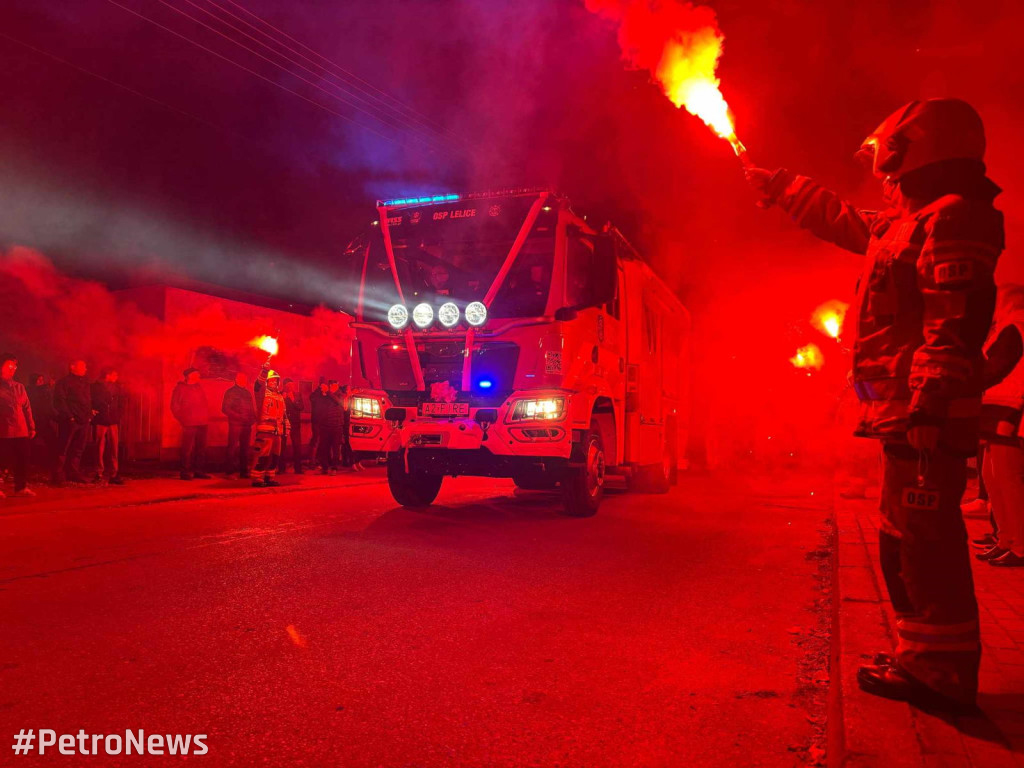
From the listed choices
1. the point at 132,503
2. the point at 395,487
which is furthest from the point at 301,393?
the point at 395,487

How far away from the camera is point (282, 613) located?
14.8 feet

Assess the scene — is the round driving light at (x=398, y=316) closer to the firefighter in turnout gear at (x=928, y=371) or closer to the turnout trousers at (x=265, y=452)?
the turnout trousers at (x=265, y=452)

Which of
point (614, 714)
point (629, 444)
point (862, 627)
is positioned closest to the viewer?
point (614, 714)

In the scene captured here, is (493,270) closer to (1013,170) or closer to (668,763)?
(668,763)

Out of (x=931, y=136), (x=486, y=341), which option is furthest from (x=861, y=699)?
(x=486, y=341)

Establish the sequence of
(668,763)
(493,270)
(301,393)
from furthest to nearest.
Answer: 1. (301,393)
2. (493,270)
3. (668,763)

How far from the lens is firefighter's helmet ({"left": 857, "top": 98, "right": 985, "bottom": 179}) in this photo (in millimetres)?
2980

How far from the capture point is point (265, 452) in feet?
39.3

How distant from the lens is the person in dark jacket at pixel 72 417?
11703 mm

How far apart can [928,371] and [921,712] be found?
1.26 metres

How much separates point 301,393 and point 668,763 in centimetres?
1729

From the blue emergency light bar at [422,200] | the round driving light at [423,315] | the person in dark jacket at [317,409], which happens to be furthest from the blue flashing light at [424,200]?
the person in dark jacket at [317,409]

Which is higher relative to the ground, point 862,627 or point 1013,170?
point 1013,170

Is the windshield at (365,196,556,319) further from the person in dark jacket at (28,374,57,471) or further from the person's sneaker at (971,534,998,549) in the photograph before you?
the person in dark jacket at (28,374,57,471)
